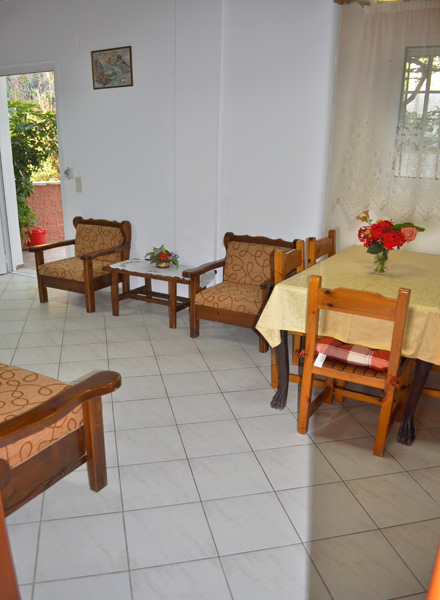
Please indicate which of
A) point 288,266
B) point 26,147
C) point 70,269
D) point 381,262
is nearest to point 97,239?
point 70,269

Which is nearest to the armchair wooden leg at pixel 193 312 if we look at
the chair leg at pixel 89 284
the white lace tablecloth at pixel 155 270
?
the white lace tablecloth at pixel 155 270

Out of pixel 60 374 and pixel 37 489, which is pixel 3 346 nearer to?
pixel 60 374

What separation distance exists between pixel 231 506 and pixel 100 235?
3315mm

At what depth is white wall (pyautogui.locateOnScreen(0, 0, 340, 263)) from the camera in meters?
3.68

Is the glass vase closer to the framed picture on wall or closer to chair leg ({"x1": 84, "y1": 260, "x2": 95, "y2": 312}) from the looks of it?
chair leg ({"x1": 84, "y1": 260, "x2": 95, "y2": 312})

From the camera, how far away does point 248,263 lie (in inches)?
156

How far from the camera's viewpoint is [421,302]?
230cm

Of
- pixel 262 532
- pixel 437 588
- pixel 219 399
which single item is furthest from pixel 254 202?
pixel 437 588

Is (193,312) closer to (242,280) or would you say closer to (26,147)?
(242,280)

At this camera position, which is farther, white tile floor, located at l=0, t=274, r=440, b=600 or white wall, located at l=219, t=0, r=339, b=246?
white wall, located at l=219, t=0, r=339, b=246

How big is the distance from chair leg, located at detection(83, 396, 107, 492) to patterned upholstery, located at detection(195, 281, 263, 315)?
1719mm

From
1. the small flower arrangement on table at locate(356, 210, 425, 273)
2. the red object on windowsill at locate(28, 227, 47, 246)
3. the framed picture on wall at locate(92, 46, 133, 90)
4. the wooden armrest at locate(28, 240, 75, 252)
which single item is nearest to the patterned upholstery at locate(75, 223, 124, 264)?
the wooden armrest at locate(28, 240, 75, 252)

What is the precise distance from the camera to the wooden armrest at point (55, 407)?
150cm

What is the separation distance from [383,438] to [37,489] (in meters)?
1.57
